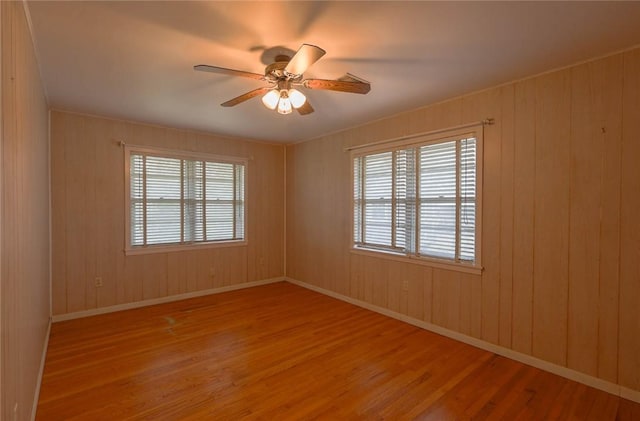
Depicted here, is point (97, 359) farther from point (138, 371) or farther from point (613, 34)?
point (613, 34)

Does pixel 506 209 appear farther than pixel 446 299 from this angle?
No

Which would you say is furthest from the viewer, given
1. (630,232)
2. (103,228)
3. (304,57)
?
(103,228)

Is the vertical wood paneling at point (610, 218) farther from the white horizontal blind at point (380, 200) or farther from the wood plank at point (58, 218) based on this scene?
the wood plank at point (58, 218)

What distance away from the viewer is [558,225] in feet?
8.55

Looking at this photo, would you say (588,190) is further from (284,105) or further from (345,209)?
(345,209)

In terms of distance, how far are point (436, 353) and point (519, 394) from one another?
0.74 metres

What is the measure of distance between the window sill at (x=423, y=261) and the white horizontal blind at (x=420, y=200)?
53 millimetres

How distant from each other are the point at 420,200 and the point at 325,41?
2.11 metres

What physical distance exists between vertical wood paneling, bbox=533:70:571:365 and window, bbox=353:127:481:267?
20.8 inches

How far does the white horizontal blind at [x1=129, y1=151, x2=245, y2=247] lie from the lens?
4.25 meters

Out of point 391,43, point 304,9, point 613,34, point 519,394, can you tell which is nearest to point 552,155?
point 613,34

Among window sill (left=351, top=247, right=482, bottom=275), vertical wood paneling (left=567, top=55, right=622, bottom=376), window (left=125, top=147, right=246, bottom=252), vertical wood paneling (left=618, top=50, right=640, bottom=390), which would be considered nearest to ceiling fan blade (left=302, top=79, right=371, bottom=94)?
vertical wood paneling (left=567, top=55, right=622, bottom=376)

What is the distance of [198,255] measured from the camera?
4766 mm

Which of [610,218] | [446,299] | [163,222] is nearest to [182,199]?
[163,222]
